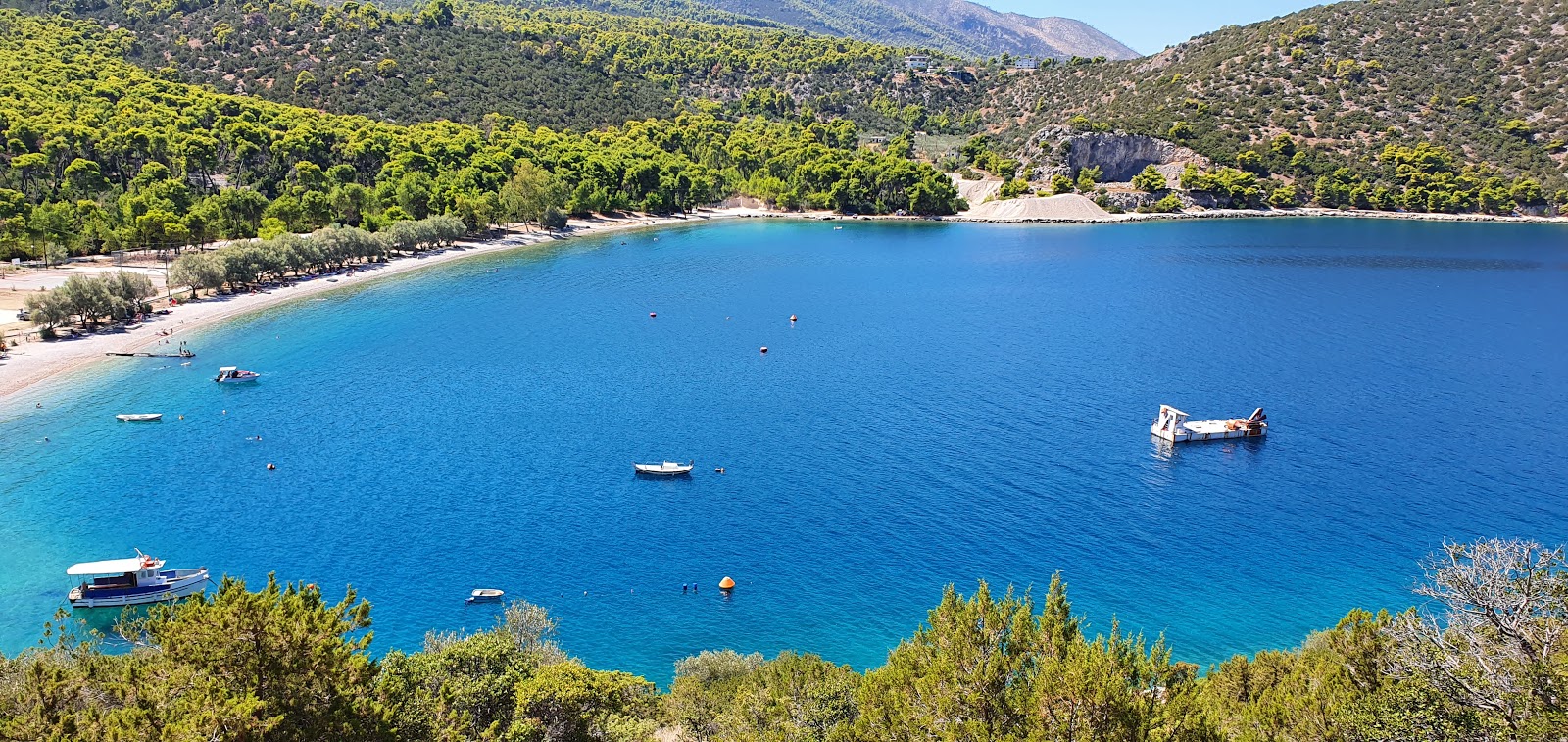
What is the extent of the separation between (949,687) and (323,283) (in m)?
106

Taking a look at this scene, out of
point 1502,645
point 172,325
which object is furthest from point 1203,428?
point 172,325

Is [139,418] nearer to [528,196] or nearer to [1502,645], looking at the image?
[1502,645]

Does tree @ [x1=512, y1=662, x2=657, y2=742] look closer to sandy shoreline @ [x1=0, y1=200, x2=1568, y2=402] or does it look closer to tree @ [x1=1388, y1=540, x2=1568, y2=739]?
tree @ [x1=1388, y1=540, x2=1568, y2=739]

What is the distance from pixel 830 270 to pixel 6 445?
9138 centimetres

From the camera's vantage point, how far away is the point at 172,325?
85438mm

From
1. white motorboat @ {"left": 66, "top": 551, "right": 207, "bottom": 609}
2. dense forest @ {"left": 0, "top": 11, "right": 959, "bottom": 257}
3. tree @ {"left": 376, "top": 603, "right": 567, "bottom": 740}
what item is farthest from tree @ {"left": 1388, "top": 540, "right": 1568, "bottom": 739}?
dense forest @ {"left": 0, "top": 11, "right": 959, "bottom": 257}

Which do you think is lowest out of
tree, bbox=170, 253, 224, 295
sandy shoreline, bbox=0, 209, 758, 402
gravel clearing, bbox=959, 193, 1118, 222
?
sandy shoreline, bbox=0, 209, 758, 402

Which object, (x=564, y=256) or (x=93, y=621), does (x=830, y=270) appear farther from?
(x=93, y=621)

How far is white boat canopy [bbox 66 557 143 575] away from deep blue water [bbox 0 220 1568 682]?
5.15 feet

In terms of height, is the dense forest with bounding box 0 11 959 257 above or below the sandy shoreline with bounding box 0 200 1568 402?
above

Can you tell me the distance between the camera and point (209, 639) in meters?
18.5

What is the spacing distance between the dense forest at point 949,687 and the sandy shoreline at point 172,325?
5881 centimetres

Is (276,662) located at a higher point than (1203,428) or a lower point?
higher

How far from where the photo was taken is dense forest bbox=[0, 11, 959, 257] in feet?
363
